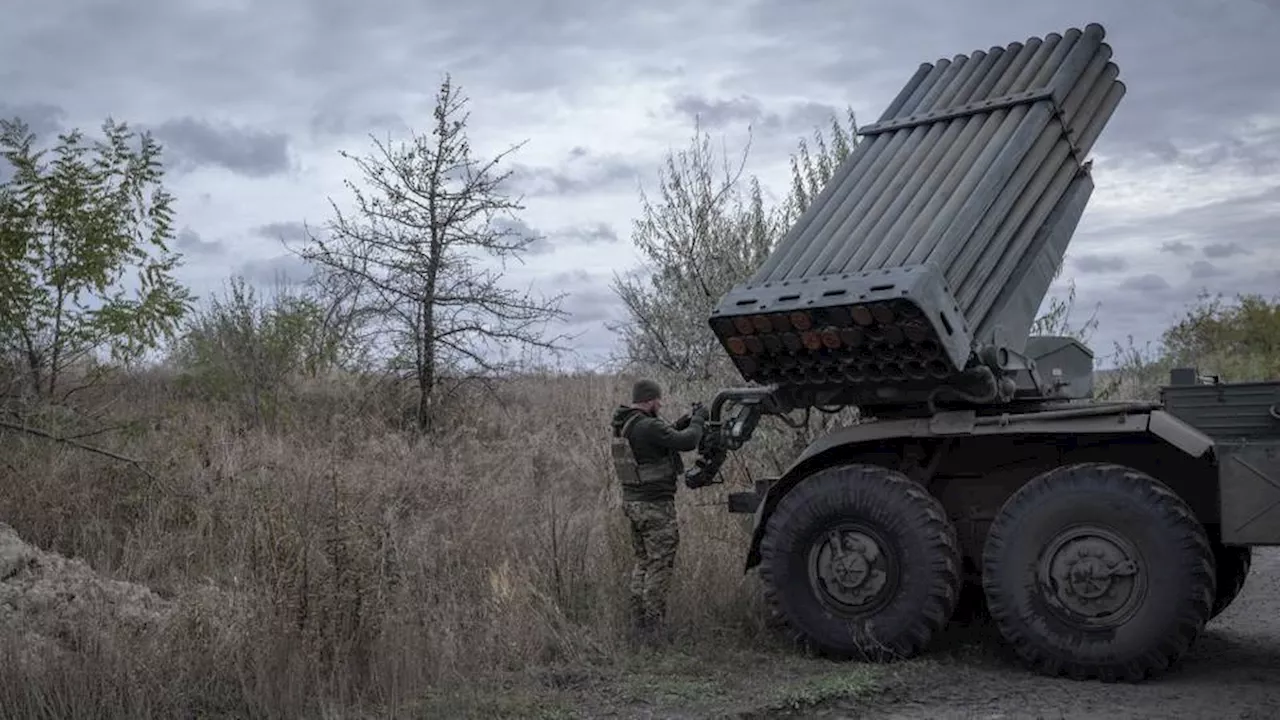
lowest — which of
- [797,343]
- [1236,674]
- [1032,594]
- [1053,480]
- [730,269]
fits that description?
[1236,674]

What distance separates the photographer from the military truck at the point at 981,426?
691 centimetres

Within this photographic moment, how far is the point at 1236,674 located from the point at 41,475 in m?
9.25

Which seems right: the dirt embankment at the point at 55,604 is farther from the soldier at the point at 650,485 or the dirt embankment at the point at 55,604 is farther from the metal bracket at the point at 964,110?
the metal bracket at the point at 964,110

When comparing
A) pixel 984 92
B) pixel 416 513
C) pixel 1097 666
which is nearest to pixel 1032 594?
pixel 1097 666

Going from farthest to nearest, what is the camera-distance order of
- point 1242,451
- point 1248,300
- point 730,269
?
point 1248,300 < point 730,269 < point 1242,451

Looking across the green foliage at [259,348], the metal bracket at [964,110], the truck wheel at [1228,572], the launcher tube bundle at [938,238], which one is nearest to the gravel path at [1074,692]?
the truck wheel at [1228,572]

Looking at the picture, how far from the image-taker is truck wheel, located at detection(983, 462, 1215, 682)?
679cm

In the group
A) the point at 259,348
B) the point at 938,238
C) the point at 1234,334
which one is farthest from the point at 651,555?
the point at 1234,334

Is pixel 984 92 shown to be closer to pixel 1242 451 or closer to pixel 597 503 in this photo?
pixel 1242 451

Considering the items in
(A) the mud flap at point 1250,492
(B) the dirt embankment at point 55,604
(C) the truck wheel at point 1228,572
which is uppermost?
(A) the mud flap at point 1250,492

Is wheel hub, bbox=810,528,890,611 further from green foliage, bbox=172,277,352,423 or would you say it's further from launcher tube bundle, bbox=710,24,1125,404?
green foliage, bbox=172,277,352,423

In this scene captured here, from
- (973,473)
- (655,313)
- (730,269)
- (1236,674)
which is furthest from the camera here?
(655,313)

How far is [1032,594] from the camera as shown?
7.12 m

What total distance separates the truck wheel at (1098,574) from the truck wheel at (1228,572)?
1.39m
